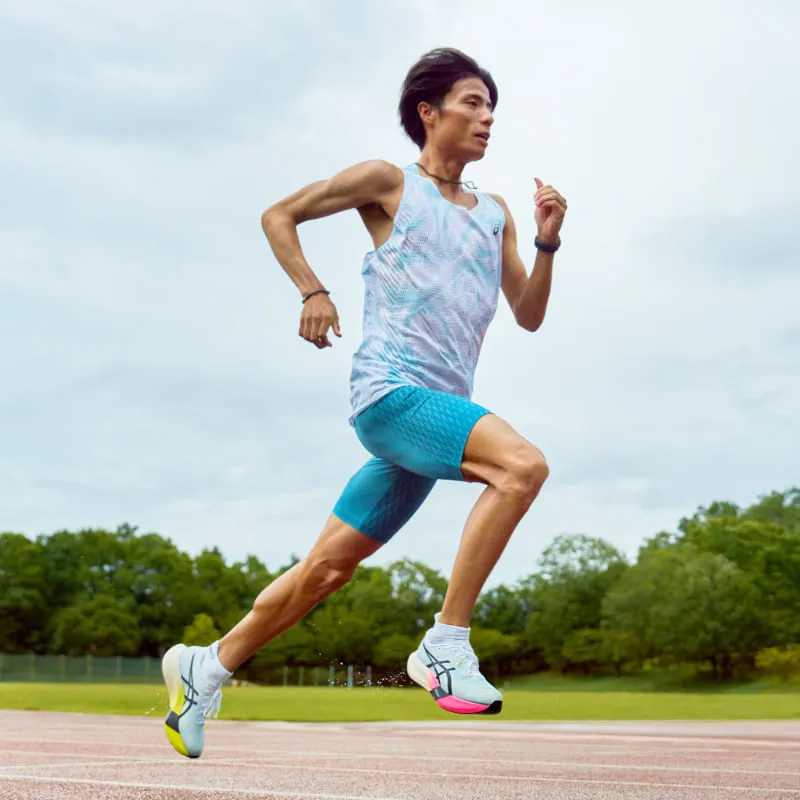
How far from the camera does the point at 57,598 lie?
92938 millimetres

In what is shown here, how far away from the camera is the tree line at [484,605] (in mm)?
80250

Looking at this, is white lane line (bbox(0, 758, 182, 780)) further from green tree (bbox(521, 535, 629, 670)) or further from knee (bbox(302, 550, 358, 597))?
green tree (bbox(521, 535, 629, 670))

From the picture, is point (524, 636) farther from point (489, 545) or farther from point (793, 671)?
point (489, 545)

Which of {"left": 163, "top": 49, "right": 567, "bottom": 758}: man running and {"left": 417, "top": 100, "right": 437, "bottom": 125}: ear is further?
{"left": 417, "top": 100, "right": 437, "bottom": 125}: ear

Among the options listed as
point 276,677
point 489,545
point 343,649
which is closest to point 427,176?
point 489,545

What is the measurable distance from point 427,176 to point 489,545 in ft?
4.91

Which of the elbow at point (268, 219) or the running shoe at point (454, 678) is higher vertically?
the elbow at point (268, 219)

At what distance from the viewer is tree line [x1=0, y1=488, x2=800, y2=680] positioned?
8025 centimetres

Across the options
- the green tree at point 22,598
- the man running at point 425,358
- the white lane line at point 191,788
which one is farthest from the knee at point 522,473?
the green tree at point 22,598

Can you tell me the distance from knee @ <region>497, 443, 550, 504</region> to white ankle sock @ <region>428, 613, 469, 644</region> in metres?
0.50

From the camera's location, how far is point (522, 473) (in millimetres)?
4121

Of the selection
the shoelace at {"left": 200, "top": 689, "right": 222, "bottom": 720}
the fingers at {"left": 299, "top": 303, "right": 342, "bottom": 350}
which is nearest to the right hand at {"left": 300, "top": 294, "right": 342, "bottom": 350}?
the fingers at {"left": 299, "top": 303, "right": 342, "bottom": 350}

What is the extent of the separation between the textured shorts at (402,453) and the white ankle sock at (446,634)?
500 millimetres

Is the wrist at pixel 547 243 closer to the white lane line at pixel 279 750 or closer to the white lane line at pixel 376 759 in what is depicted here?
the white lane line at pixel 376 759
